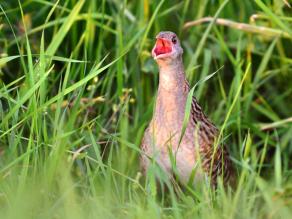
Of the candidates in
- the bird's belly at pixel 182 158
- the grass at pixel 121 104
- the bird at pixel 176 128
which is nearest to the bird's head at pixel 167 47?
the bird at pixel 176 128

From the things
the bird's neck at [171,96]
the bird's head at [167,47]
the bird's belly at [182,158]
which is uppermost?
the bird's head at [167,47]

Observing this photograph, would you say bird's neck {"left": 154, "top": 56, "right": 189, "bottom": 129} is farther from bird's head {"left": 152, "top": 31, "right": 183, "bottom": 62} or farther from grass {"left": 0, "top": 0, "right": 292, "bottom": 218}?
grass {"left": 0, "top": 0, "right": 292, "bottom": 218}

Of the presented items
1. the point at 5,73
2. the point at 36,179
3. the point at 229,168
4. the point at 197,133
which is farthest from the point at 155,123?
the point at 5,73

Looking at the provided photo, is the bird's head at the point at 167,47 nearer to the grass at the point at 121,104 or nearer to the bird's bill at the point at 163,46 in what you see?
the bird's bill at the point at 163,46

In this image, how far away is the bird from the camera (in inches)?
153

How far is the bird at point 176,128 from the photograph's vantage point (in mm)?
3889

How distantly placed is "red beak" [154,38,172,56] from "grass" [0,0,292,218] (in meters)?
0.17

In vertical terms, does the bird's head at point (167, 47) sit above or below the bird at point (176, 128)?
above

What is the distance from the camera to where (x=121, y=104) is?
414 cm

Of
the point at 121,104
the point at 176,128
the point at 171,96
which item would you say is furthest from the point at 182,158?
the point at 121,104

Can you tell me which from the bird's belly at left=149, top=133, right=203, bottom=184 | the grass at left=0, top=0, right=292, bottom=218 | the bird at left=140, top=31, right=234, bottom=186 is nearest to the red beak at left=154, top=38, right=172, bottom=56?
the bird at left=140, top=31, right=234, bottom=186

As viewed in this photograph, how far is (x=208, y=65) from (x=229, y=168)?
616 mm

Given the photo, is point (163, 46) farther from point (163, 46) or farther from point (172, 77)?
point (172, 77)

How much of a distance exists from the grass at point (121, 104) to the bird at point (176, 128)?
10 centimetres
